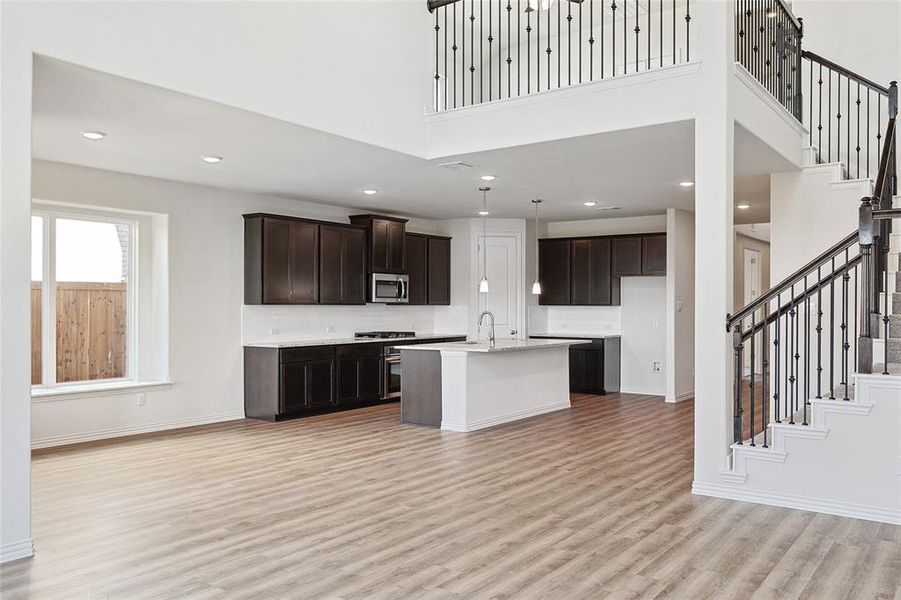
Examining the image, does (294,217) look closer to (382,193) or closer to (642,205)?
(382,193)

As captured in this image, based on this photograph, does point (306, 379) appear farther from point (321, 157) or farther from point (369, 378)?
point (321, 157)

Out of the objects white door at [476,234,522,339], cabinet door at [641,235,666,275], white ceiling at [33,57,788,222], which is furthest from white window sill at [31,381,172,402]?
cabinet door at [641,235,666,275]

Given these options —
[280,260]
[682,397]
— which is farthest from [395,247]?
[682,397]

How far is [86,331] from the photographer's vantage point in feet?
23.9

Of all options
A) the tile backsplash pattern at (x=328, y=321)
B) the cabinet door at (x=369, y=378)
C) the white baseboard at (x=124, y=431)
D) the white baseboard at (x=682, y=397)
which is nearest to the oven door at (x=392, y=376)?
the cabinet door at (x=369, y=378)

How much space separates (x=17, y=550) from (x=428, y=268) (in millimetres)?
7450

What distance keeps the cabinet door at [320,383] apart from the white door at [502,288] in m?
2.95

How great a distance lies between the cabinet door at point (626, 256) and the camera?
1041 cm

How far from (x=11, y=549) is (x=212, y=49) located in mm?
3153

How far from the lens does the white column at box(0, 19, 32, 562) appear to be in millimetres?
3570

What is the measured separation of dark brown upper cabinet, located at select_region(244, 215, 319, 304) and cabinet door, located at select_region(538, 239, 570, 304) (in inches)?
154

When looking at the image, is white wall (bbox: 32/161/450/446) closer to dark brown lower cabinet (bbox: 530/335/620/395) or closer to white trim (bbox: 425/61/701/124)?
white trim (bbox: 425/61/701/124)

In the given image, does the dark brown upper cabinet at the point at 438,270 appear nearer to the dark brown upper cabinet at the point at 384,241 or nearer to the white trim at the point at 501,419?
the dark brown upper cabinet at the point at 384,241

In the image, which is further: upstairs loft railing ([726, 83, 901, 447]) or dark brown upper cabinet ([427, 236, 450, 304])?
dark brown upper cabinet ([427, 236, 450, 304])
